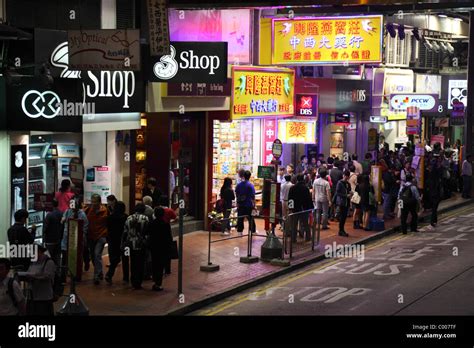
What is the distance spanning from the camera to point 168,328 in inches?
529

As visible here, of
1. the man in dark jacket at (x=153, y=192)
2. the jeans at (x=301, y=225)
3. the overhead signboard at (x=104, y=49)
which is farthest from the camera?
the man in dark jacket at (x=153, y=192)

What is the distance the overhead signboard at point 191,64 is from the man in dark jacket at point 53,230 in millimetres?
4497

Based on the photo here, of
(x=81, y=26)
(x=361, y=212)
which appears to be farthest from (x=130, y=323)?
(x=361, y=212)

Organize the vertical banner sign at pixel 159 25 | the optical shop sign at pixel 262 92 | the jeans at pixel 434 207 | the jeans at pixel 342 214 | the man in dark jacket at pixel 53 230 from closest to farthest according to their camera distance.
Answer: the man in dark jacket at pixel 53 230 → the vertical banner sign at pixel 159 25 → the jeans at pixel 342 214 → the optical shop sign at pixel 262 92 → the jeans at pixel 434 207

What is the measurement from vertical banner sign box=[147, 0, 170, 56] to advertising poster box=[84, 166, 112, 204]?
3054 mm

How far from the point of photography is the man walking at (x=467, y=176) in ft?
107

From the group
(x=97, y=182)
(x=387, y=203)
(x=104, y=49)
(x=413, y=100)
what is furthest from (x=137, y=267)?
(x=413, y=100)

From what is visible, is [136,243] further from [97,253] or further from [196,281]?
[196,281]

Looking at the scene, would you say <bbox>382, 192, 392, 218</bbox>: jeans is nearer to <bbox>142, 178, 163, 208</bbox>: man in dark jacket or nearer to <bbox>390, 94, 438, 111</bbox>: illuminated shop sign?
<bbox>142, 178, 163, 208</bbox>: man in dark jacket

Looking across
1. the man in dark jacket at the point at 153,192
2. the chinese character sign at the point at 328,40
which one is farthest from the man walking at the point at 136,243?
the chinese character sign at the point at 328,40

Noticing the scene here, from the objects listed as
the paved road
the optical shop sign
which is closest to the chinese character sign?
the optical shop sign

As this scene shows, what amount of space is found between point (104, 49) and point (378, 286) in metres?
6.96

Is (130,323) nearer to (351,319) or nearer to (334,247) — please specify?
(351,319)

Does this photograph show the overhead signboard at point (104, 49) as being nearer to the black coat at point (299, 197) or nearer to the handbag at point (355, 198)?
the black coat at point (299, 197)
